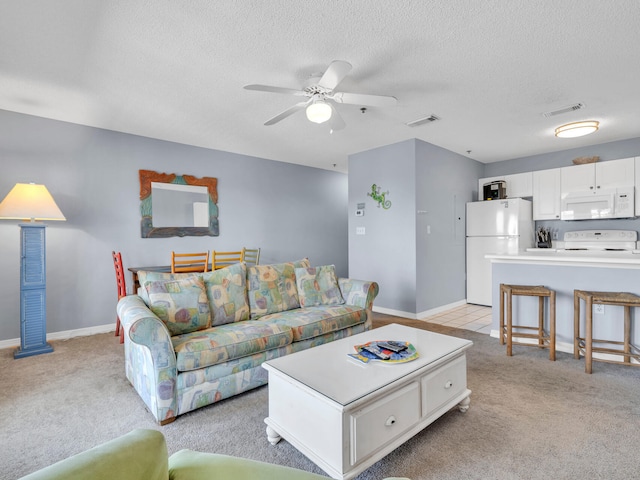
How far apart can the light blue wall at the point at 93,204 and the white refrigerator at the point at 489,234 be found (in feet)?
11.6

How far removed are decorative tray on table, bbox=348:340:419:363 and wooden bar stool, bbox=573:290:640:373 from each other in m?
1.76

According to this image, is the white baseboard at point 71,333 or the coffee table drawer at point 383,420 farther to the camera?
the white baseboard at point 71,333

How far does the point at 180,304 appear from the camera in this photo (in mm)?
2441

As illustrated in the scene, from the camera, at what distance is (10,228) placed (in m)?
3.46

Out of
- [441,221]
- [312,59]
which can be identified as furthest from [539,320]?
[312,59]

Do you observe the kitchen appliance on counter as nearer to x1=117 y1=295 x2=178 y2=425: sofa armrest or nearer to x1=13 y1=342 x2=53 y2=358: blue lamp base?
x1=117 y1=295 x2=178 y2=425: sofa armrest

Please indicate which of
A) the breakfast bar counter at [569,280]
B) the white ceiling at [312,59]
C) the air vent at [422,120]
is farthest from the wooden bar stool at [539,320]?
the air vent at [422,120]

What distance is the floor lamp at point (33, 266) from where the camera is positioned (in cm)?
311

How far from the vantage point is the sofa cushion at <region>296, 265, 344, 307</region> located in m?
3.29

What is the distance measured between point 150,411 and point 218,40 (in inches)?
98.7

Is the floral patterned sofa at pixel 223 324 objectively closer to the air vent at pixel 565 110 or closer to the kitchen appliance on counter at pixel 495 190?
the air vent at pixel 565 110

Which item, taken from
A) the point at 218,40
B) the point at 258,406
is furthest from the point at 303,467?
the point at 218,40

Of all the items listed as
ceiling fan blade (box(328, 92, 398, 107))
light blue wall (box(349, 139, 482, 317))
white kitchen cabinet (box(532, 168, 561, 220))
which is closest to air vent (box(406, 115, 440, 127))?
light blue wall (box(349, 139, 482, 317))

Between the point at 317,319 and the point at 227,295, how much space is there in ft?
2.62
